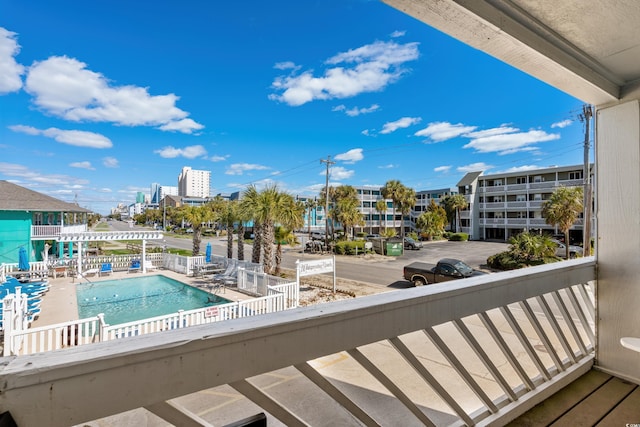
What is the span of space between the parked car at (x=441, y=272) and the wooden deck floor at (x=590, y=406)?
27.7ft

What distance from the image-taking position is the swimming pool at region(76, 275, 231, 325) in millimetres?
10211

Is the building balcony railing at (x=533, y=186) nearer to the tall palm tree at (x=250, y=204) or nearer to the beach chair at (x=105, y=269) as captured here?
the tall palm tree at (x=250, y=204)

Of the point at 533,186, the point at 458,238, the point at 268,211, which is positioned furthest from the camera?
the point at 458,238

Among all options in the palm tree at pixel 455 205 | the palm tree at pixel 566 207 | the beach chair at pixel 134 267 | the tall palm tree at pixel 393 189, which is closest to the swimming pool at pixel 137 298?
the beach chair at pixel 134 267

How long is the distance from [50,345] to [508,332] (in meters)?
8.94

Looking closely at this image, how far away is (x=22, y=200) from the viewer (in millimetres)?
17031

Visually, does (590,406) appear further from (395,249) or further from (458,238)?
(458,238)

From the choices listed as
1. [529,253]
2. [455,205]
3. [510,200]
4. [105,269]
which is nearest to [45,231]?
[105,269]

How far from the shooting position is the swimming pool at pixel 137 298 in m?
10.2

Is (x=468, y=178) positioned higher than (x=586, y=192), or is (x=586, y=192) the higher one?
(x=468, y=178)

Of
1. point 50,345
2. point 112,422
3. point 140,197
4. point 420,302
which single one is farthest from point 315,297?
point 140,197

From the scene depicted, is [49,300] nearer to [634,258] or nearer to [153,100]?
[634,258]

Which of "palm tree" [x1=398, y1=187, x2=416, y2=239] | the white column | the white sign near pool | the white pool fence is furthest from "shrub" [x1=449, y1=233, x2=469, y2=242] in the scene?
the white column

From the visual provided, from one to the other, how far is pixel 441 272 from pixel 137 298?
474 inches
